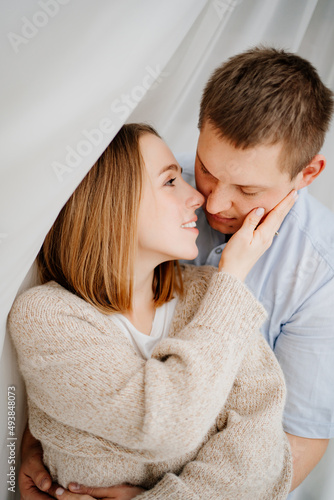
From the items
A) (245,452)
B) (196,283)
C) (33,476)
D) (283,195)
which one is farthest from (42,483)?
(283,195)

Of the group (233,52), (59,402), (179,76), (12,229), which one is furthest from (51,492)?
(233,52)

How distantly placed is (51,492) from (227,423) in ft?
1.69

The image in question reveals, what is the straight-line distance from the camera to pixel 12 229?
34.5 inches

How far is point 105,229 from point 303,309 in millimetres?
659

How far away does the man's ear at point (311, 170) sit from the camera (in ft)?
4.20

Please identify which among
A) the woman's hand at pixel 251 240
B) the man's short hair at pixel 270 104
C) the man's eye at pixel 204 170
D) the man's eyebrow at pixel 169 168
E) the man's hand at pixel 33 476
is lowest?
the man's hand at pixel 33 476

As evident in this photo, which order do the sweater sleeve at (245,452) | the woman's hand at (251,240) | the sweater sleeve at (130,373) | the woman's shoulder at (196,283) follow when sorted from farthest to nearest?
the woman's shoulder at (196,283), the woman's hand at (251,240), the sweater sleeve at (245,452), the sweater sleeve at (130,373)

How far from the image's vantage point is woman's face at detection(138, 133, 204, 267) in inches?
47.9

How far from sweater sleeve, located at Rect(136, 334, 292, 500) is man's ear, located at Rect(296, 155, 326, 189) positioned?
0.53 m

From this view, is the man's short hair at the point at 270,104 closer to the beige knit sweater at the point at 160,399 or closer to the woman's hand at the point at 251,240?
the woman's hand at the point at 251,240

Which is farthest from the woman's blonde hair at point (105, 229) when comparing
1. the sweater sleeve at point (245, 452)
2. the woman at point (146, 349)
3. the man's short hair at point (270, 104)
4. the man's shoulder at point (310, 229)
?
the man's shoulder at point (310, 229)

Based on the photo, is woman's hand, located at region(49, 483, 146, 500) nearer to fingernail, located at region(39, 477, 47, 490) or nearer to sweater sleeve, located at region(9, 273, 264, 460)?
fingernail, located at region(39, 477, 47, 490)

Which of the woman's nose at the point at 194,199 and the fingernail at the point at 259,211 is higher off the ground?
the fingernail at the point at 259,211

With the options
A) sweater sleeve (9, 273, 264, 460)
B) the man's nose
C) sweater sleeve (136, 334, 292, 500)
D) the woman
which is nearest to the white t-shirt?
the woman
